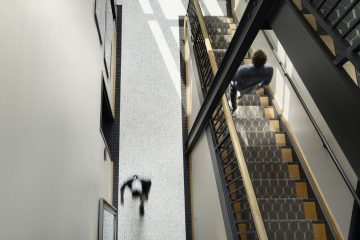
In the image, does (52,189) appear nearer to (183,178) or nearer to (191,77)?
(183,178)

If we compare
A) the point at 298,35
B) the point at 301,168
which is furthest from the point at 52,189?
the point at 301,168

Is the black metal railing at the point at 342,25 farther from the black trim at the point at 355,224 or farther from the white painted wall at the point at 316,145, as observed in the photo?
the white painted wall at the point at 316,145

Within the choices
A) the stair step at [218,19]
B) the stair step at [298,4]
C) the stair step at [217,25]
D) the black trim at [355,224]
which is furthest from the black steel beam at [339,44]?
the stair step at [218,19]

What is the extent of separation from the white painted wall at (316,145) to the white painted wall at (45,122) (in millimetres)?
2991

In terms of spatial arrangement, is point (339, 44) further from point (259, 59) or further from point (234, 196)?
point (234, 196)

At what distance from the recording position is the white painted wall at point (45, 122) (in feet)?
6.48

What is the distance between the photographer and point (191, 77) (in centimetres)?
770

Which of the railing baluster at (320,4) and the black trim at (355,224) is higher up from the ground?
the railing baluster at (320,4)

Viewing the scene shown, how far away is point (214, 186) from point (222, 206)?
63 cm

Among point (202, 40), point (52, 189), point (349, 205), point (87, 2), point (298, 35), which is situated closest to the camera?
point (298, 35)

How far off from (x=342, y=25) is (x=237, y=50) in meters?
1.67

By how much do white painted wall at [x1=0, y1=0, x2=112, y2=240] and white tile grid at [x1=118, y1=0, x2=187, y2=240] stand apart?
239cm

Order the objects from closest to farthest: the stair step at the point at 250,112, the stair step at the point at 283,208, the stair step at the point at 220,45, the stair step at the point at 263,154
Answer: the stair step at the point at 283,208
the stair step at the point at 263,154
the stair step at the point at 250,112
the stair step at the point at 220,45

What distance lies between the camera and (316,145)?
4.73 meters
